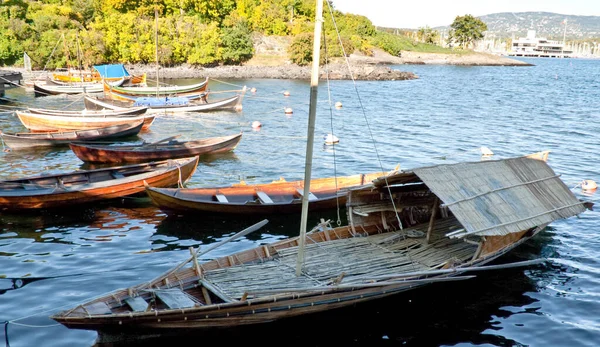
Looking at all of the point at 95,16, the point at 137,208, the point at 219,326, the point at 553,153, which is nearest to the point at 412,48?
the point at 95,16

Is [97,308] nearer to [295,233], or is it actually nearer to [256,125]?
[295,233]

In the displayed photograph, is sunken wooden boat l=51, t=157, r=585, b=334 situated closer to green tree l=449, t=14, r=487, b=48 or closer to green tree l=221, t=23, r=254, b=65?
green tree l=221, t=23, r=254, b=65

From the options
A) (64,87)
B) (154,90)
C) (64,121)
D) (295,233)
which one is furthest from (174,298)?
(64,87)

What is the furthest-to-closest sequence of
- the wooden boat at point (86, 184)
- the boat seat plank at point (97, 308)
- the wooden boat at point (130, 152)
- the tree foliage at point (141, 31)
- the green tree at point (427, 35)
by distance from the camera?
the green tree at point (427, 35), the tree foliage at point (141, 31), the wooden boat at point (130, 152), the wooden boat at point (86, 184), the boat seat plank at point (97, 308)

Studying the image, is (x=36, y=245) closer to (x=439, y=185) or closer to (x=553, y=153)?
(x=439, y=185)

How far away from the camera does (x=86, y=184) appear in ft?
62.2

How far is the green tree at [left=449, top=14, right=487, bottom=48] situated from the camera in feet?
425

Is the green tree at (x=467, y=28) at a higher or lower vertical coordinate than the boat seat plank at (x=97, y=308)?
higher

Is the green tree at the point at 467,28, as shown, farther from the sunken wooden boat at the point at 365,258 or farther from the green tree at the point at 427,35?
the sunken wooden boat at the point at 365,258

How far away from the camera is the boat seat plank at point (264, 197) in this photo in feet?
59.0

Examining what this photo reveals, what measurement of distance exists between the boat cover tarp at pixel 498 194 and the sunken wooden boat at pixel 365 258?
33mm

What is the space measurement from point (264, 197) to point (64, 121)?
19.7m

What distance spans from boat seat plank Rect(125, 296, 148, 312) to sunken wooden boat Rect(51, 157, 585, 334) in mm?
34

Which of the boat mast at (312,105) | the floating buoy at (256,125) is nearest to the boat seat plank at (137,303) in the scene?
the boat mast at (312,105)
